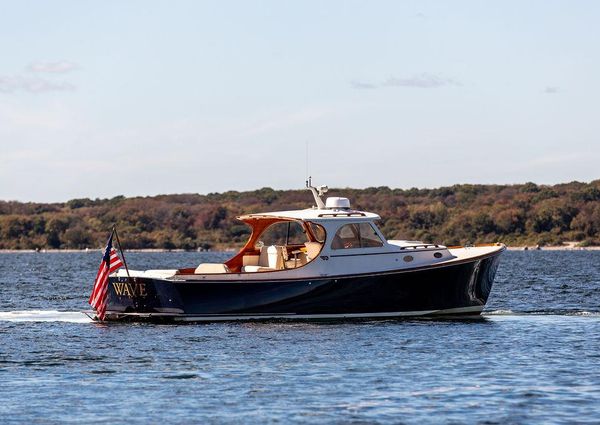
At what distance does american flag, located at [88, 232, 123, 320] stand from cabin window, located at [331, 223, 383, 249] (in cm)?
635

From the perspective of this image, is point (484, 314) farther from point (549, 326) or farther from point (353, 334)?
point (353, 334)

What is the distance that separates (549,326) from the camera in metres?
38.0

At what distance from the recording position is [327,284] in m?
38.7

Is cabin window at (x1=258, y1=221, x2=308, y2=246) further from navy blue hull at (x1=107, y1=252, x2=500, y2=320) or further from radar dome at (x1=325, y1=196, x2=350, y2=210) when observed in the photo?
navy blue hull at (x1=107, y1=252, x2=500, y2=320)

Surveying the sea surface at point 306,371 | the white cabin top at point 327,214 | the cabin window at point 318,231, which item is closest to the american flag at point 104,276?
the sea surface at point 306,371

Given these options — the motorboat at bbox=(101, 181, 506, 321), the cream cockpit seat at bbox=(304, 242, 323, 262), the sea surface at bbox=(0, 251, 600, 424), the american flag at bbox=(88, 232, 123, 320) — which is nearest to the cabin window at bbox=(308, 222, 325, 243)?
the motorboat at bbox=(101, 181, 506, 321)

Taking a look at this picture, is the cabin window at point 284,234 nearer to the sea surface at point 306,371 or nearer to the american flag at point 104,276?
the sea surface at point 306,371

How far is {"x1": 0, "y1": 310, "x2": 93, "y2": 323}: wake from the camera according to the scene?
41.7 metres

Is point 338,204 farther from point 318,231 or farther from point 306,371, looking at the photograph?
point 306,371

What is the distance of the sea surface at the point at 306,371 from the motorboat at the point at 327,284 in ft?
2.40

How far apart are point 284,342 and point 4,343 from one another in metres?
7.43

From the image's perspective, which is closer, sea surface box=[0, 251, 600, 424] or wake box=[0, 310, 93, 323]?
sea surface box=[0, 251, 600, 424]

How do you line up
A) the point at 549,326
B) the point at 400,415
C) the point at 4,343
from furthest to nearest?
the point at 549,326 < the point at 4,343 < the point at 400,415

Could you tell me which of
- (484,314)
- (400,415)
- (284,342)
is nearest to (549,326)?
(484,314)
